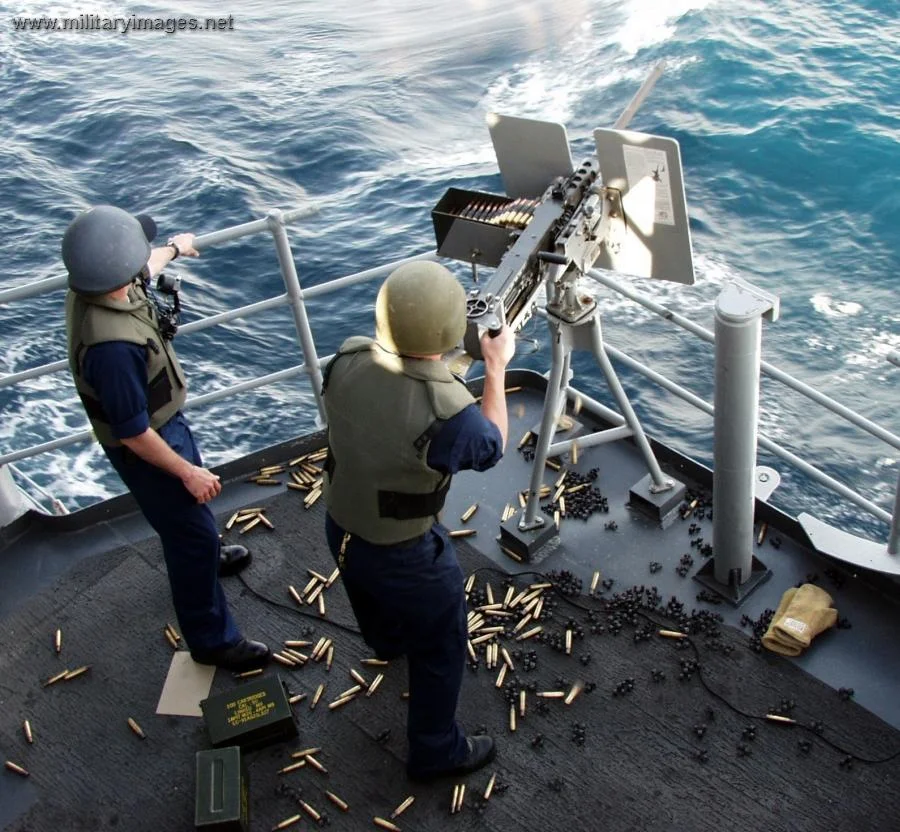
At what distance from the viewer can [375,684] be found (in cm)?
464

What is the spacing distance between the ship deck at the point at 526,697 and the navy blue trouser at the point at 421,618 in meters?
0.32

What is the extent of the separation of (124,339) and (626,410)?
2422 mm

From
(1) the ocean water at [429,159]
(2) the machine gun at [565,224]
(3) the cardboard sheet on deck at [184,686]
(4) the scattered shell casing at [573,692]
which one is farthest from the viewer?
(1) the ocean water at [429,159]

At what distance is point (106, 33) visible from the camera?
21.9m

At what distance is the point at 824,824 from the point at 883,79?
15.6 meters

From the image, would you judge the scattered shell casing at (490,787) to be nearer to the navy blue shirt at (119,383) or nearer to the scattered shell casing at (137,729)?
the scattered shell casing at (137,729)

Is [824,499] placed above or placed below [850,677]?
below

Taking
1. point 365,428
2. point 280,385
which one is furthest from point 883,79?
point 365,428

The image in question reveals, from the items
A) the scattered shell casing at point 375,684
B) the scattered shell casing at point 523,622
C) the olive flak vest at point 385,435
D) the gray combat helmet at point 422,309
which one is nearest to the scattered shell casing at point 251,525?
the scattered shell casing at point 375,684

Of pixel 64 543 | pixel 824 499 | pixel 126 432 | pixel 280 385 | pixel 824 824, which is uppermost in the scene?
pixel 126 432

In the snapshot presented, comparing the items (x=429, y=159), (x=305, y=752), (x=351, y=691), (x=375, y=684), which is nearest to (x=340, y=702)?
(x=351, y=691)

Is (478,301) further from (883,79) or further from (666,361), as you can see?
(883,79)

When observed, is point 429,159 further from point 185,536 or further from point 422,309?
point 422,309

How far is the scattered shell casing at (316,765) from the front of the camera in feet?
14.2
